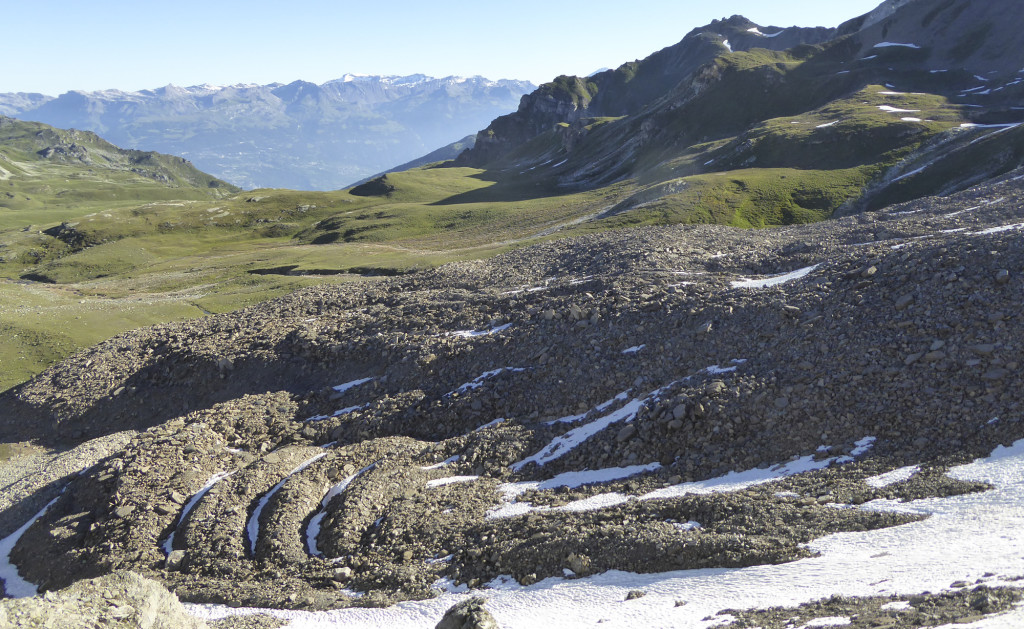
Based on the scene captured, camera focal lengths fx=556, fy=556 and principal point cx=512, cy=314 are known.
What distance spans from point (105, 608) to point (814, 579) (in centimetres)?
2051

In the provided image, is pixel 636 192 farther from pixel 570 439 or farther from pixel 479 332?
pixel 570 439

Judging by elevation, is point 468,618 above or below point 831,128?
below

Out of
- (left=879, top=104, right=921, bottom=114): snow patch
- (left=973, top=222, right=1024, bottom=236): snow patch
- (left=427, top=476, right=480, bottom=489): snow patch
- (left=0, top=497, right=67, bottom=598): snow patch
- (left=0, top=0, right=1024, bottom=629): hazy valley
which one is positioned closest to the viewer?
(left=0, top=0, right=1024, bottom=629): hazy valley

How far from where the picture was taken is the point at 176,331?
2146 inches

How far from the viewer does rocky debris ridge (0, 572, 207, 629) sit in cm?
1422

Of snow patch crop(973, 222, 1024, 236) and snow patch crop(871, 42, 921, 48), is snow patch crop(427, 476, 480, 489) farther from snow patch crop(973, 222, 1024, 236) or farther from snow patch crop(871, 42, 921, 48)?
snow patch crop(871, 42, 921, 48)

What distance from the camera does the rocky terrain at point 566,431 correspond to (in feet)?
70.4

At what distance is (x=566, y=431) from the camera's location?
2981 centimetres

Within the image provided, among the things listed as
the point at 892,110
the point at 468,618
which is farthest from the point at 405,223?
the point at 468,618

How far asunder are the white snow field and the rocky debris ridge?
465cm

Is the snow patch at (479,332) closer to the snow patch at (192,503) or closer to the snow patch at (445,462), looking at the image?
the snow patch at (445,462)

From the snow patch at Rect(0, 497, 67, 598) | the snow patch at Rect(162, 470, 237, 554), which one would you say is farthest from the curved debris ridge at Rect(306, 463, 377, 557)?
the snow patch at Rect(0, 497, 67, 598)

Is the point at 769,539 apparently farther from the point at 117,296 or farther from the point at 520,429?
the point at 117,296

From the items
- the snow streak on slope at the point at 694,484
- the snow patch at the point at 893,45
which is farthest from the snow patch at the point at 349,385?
the snow patch at the point at 893,45
